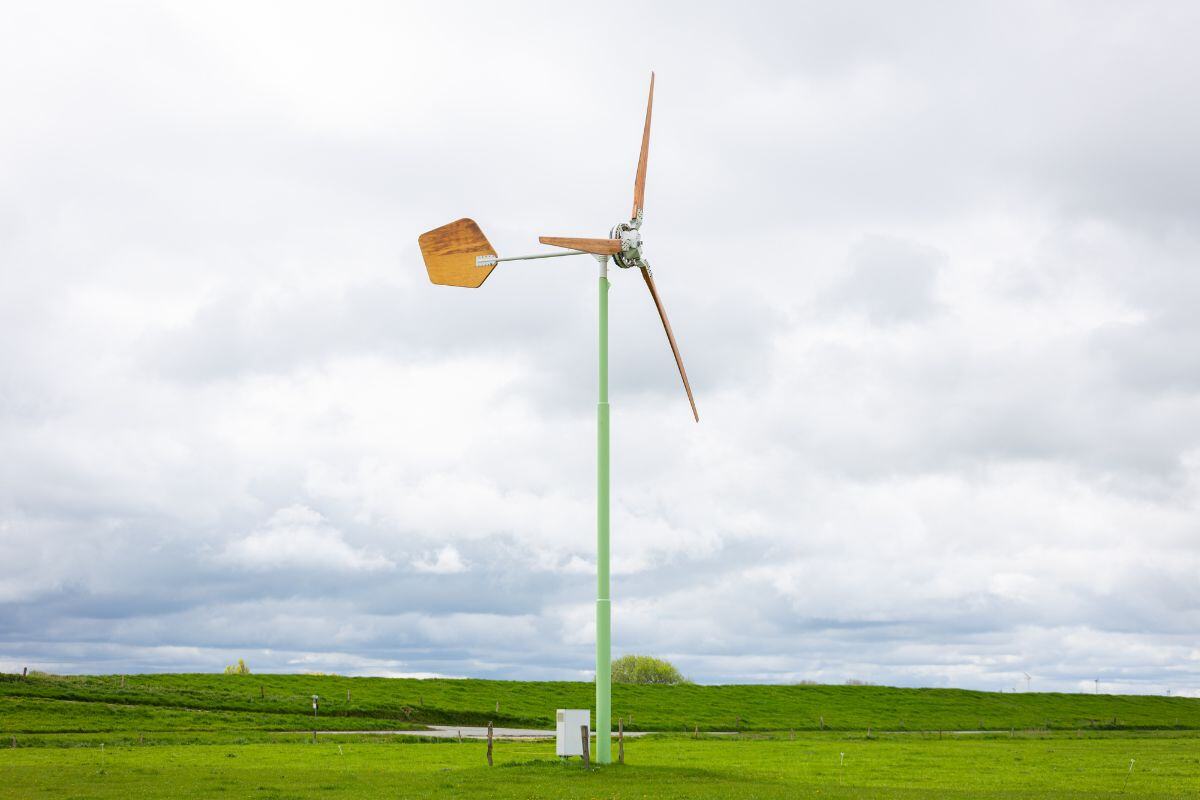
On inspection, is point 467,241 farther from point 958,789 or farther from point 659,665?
point 659,665

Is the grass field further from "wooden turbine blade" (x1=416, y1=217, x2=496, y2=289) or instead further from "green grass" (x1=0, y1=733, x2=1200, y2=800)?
"wooden turbine blade" (x1=416, y1=217, x2=496, y2=289)

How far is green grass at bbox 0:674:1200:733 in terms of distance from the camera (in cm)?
8319

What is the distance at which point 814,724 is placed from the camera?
365 feet

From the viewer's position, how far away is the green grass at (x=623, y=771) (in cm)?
3706

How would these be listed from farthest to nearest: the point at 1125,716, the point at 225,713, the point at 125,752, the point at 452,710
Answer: the point at 1125,716 < the point at 452,710 < the point at 225,713 < the point at 125,752

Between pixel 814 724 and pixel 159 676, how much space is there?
230 feet

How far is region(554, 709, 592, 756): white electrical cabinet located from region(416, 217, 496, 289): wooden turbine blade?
55.0 ft

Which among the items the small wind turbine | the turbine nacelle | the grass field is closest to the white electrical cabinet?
the grass field

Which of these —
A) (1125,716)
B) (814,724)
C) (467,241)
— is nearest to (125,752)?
(467,241)

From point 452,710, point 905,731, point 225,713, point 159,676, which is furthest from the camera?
point 159,676

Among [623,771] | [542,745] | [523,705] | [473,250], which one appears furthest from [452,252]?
[523,705]

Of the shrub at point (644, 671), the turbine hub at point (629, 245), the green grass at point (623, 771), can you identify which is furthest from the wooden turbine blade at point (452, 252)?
the shrub at point (644, 671)

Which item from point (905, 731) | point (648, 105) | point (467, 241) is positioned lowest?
point (905, 731)

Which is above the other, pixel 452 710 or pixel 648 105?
pixel 648 105
